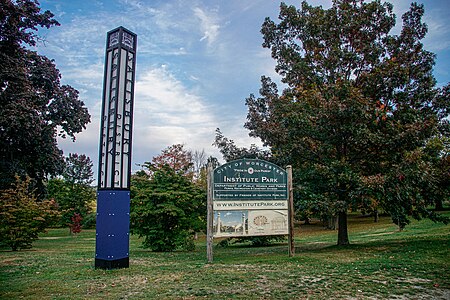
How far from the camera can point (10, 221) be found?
14289mm

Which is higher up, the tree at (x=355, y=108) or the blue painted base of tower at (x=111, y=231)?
the tree at (x=355, y=108)

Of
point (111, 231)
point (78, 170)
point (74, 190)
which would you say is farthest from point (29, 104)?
point (78, 170)

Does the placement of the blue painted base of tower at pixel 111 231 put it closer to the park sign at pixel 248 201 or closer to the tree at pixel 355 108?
the park sign at pixel 248 201

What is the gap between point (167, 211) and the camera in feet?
44.5

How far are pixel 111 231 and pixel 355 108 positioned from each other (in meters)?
8.09

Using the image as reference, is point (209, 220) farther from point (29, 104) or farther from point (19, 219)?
point (29, 104)

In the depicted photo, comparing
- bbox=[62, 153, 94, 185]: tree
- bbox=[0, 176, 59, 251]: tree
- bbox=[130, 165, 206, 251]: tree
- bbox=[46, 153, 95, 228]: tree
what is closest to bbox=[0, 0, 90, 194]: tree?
bbox=[0, 176, 59, 251]: tree

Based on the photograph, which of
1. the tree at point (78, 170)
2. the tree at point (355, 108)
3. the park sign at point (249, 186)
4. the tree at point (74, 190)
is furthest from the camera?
the tree at point (78, 170)

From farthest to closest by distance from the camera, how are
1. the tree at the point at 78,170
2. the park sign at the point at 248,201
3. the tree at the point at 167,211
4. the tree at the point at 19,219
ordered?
the tree at the point at 78,170 → the tree at the point at 19,219 → the tree at the point at 167,211 → the park sign at the point at 248,201

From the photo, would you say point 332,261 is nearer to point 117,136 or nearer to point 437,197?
point 437,197

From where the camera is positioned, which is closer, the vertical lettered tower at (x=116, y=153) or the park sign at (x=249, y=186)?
the vertical lettered tower at (x=116, y=153)

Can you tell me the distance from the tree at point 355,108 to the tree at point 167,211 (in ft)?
12.6

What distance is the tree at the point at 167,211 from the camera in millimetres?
13773

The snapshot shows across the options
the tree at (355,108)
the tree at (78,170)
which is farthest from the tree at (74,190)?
the tree at (355,108)
